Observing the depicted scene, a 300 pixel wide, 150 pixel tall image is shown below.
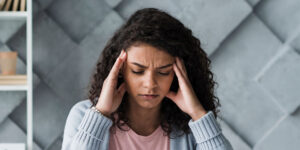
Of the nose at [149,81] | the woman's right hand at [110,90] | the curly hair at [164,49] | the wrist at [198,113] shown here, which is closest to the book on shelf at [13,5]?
the curly hair at [164,49]

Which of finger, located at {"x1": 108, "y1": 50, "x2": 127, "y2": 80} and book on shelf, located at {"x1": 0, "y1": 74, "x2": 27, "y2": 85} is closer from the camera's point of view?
finger, located at {"x1": 108, "y1": 50, "x2": 127, "y2": 80}

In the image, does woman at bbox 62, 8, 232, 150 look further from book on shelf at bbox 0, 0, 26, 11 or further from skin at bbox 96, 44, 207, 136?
book on shelf at bbox 0, 0, 26, 11

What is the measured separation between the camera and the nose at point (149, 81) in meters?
1.22

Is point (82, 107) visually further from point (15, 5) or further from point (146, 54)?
point (15, 5)

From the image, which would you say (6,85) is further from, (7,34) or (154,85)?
(154,85)

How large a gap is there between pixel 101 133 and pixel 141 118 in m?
0.18

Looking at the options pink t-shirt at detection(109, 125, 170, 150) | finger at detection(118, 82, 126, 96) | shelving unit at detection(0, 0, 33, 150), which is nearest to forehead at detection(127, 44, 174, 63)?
finger at detection(118, 82, 126, 96)

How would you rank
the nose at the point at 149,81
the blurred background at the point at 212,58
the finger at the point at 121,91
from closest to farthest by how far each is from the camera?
1. the nose at the point at 149,81
2. the finger at the point at 121,91
3. the blurred background at the point at 212,58

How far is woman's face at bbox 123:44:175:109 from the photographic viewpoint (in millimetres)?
1226

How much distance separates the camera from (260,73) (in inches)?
74.5

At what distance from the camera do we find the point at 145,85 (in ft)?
4.03

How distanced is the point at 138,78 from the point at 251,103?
85 centimetres

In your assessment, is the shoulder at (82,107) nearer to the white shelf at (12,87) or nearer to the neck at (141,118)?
the neck at (141,118)

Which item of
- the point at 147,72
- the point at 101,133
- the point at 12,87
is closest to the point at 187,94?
the point at 147,72
